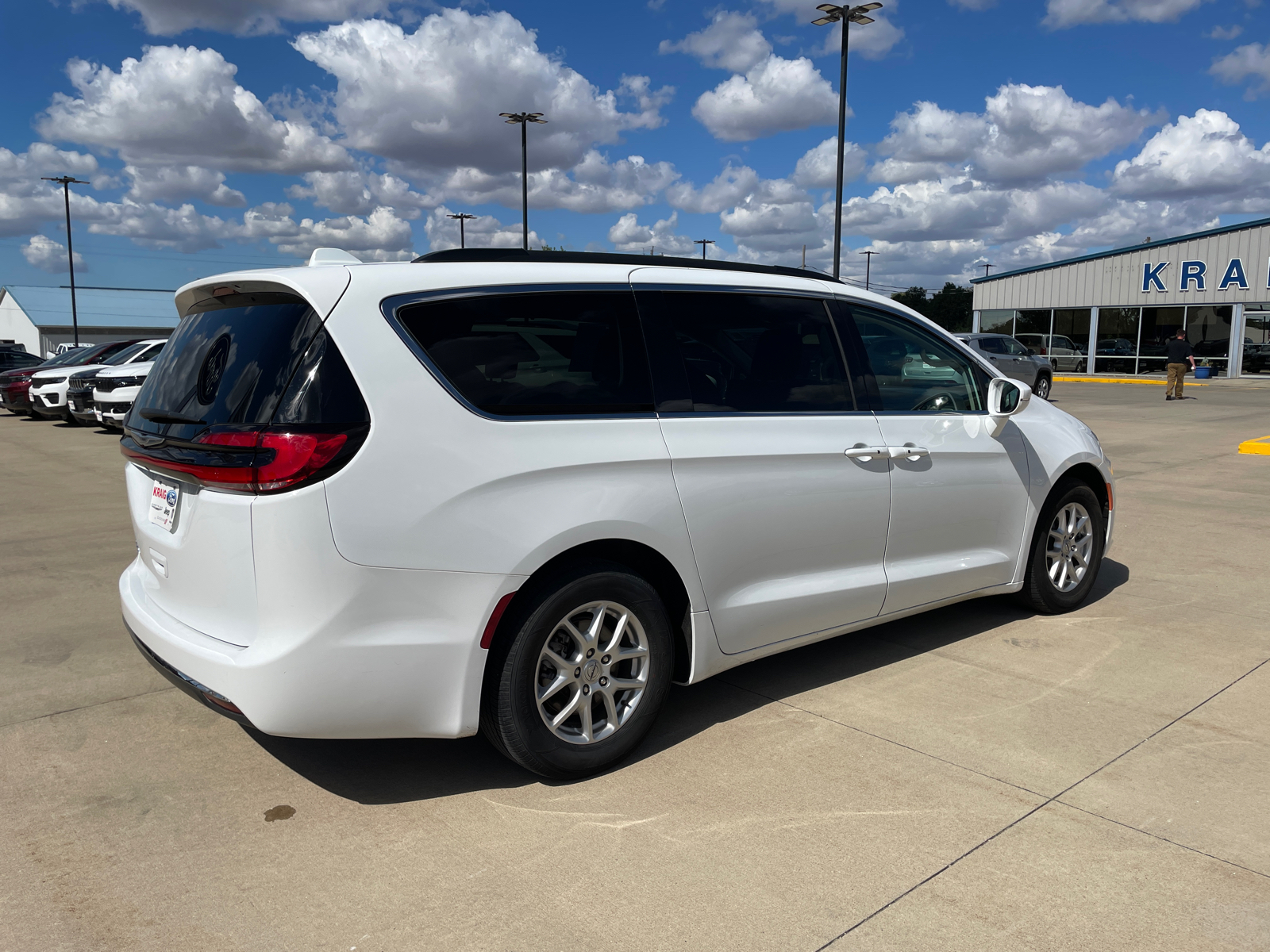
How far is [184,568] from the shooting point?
Answer: 3.21 m

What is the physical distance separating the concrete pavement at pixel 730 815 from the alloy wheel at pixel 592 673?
0.74 ft

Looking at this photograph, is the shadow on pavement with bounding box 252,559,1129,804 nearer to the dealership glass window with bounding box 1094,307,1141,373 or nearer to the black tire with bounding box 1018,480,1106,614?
the black tire with bounding box 1018,480,1106,614

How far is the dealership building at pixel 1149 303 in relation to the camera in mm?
→ 34562

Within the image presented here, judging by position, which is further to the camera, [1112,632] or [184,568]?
[1112,632]

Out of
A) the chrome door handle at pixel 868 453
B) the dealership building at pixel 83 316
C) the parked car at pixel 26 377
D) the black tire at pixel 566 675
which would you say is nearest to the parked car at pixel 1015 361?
the parked car at pixel 26 377

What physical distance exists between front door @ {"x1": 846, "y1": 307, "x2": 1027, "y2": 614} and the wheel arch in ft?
3.75

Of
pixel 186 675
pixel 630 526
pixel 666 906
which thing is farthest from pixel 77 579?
pixel 666 906

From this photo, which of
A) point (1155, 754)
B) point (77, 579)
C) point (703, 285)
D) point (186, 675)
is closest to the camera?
point (186, 675)

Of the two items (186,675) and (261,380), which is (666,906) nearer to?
(186,675)

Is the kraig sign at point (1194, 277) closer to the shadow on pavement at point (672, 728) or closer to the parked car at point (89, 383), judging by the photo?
the parked car at point (89, 383)

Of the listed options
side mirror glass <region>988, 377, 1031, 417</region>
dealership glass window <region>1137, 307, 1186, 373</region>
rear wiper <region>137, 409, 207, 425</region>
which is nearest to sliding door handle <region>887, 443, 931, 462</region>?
side mirror glass <region>988, 377, 1031, 417</region>

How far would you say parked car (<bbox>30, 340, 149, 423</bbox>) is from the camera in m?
19.1

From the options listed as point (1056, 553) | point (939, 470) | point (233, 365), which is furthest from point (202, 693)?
point (1056, 553)

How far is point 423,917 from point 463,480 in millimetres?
1245
